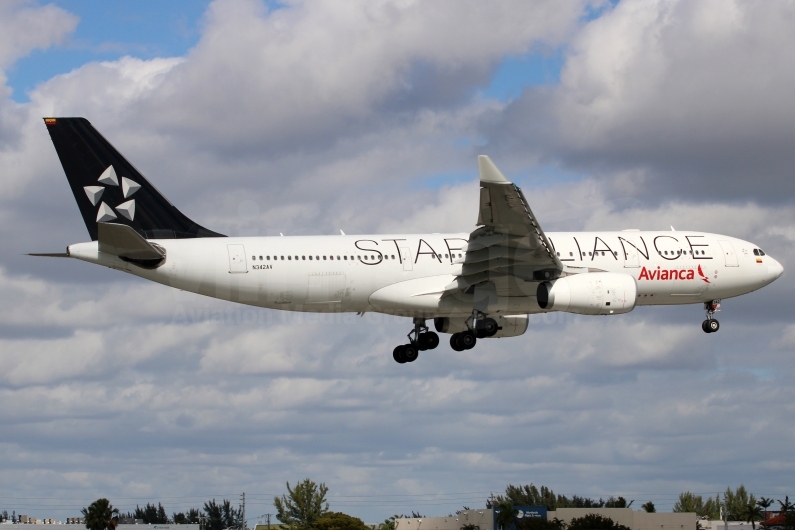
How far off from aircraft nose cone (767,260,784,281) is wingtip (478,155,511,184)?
20.1m

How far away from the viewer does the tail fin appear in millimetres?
46000

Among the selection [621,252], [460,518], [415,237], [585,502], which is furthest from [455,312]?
[585,502]

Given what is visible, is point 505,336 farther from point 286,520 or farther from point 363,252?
point 286,520

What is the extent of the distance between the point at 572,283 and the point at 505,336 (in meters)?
8.27

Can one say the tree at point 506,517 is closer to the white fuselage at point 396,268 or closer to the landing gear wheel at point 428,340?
the landing gear wheel at point 428,340

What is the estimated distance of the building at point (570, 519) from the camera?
9194 centimetres

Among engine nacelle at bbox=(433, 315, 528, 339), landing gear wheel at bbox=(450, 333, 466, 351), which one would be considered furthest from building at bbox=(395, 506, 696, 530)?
landing gear wheel at bbox=(450, 333, 466, 351)

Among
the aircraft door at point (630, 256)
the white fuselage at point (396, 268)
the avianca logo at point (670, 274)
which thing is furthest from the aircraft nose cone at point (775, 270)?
the aircraft door at point (630, 256)

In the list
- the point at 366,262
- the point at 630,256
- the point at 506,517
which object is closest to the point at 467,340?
the point at 366,262

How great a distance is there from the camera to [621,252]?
4972 centimetres

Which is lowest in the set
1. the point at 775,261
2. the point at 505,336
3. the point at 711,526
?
the point at 711,526

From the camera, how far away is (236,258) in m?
45.3

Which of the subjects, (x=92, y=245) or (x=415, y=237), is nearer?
(x=92, y=245)

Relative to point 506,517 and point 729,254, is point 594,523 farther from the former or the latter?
point 729,254
